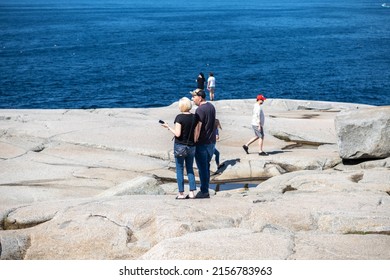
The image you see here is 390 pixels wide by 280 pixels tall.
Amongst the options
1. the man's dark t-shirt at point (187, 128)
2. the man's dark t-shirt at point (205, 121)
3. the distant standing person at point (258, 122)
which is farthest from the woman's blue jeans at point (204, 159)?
the distant standing person at point (258, 122)

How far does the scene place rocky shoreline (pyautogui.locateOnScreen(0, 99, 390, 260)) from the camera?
28.5 ft

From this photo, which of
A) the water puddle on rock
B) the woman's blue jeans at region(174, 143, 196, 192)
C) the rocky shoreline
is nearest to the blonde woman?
the woman's blue jeans at region(174, 143, 196, 192)

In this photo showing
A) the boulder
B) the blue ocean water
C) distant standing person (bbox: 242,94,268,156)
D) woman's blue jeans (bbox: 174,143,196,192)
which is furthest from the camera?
the blue ocean water

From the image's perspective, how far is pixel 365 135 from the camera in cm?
1590

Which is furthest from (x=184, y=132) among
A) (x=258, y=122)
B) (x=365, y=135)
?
(x=365, y=135)

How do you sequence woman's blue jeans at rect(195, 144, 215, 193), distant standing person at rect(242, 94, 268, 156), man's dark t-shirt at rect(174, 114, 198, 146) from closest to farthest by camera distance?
man's dark t-shirt at rect(174, 114, 198, 146) < woman's blue jeans at rect(195, 144, 215, 193) < distant standing person at rect(242, 94, 268, 156)

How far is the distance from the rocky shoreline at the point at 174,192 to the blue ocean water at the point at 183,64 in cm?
2868

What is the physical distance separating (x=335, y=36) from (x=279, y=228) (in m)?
94.0

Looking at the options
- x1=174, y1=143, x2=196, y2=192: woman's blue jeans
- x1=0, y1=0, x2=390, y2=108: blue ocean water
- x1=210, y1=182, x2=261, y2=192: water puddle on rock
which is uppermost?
x1=174, y1=143, x2=196, y2=192: woman's blue jeans

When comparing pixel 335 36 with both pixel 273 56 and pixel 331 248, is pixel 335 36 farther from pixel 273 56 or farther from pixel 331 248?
pixel 331 248

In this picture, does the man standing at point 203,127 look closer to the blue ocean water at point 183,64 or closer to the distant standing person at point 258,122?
the distant standing person at point 258,122

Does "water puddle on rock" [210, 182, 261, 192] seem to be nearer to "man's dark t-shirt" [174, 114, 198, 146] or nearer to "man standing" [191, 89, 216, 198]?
"man standing" [191, 89, 216, 198]

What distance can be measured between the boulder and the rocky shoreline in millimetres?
26
